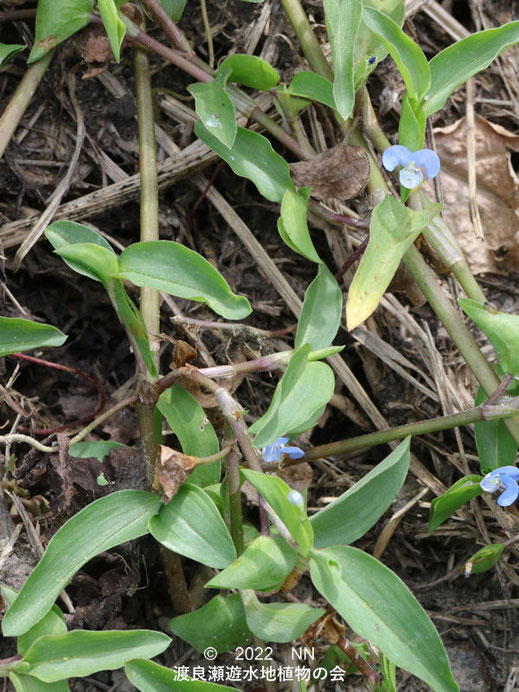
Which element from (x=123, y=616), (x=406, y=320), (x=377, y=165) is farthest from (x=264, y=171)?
(x=123, y=616)

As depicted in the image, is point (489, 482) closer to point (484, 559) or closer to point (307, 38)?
point (484, 559)

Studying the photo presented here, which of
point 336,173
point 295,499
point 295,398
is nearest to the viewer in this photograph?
point 295,499

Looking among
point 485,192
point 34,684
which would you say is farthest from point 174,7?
point 34,684

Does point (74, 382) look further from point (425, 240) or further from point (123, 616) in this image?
point (425, 240)

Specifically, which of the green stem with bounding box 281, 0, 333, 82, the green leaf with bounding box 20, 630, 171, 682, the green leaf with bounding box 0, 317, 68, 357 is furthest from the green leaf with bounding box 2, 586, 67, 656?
the green stem with bounding box 281, 0, 333, 82

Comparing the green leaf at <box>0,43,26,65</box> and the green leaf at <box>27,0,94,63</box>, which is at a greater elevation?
the green leaf at <box>27,0,94,63</box>

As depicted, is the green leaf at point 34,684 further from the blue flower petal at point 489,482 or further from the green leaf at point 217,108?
the green leaf at point 217,108

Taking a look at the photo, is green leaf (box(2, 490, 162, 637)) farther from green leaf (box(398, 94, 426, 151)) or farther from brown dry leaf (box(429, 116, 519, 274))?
brown dry leaf (box(429, 116, 519, 274))
